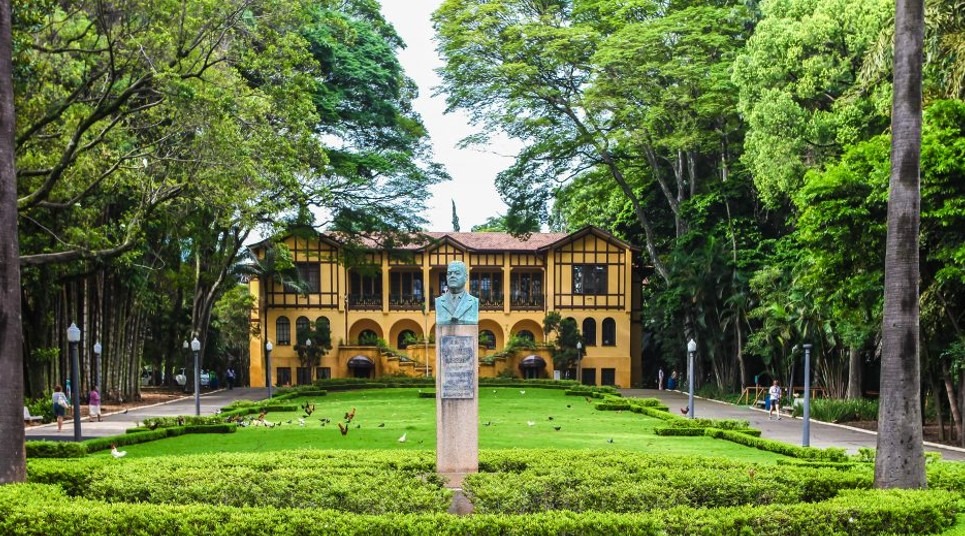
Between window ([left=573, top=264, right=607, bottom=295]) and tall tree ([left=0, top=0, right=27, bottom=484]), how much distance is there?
129ft

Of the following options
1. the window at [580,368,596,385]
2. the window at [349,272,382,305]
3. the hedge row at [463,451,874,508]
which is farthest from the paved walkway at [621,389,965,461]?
the window at [349,272,382,305]

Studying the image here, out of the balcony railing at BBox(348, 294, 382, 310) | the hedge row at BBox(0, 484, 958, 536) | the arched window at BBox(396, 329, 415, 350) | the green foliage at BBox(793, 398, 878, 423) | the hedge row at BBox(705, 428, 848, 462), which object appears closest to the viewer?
the hedge row at BBox(0, 484, 958, 536)

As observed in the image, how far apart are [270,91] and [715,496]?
13.9m

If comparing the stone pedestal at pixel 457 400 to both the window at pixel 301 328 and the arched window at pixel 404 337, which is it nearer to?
the window at pixel 301 328

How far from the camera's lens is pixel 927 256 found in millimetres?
19219

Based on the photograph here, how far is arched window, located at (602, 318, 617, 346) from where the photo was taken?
48.8 m

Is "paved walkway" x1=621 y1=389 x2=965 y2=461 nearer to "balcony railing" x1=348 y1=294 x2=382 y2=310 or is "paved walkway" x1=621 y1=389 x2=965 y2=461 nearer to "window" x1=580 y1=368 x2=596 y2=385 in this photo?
"window" x1=580 y1=368 x2=596 y2=385

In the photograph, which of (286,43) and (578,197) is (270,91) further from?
(578,197)

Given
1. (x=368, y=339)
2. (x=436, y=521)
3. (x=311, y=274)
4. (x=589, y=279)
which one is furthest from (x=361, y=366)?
(x=436, y=521)

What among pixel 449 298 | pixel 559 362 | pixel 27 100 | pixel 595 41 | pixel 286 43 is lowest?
pixel 559 362

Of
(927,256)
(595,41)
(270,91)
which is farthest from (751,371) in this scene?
(270,91)

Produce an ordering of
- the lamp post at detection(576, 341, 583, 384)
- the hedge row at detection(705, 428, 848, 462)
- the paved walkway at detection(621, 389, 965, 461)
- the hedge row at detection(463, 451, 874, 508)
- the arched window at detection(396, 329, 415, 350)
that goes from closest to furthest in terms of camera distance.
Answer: the hedge row at detection(463, 451, 874, 508)
the hedge row at detection(705, 428, 848, 462)
the paved walkway at detection(621, 389, 965, 461)
the lamp post at detection(576, 341, 583, 384)
the arched window at detection(396, 329, 415, 350)

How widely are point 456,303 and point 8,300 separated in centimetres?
541

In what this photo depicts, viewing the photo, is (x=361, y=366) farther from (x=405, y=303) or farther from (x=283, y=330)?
(x=283, y=330)
